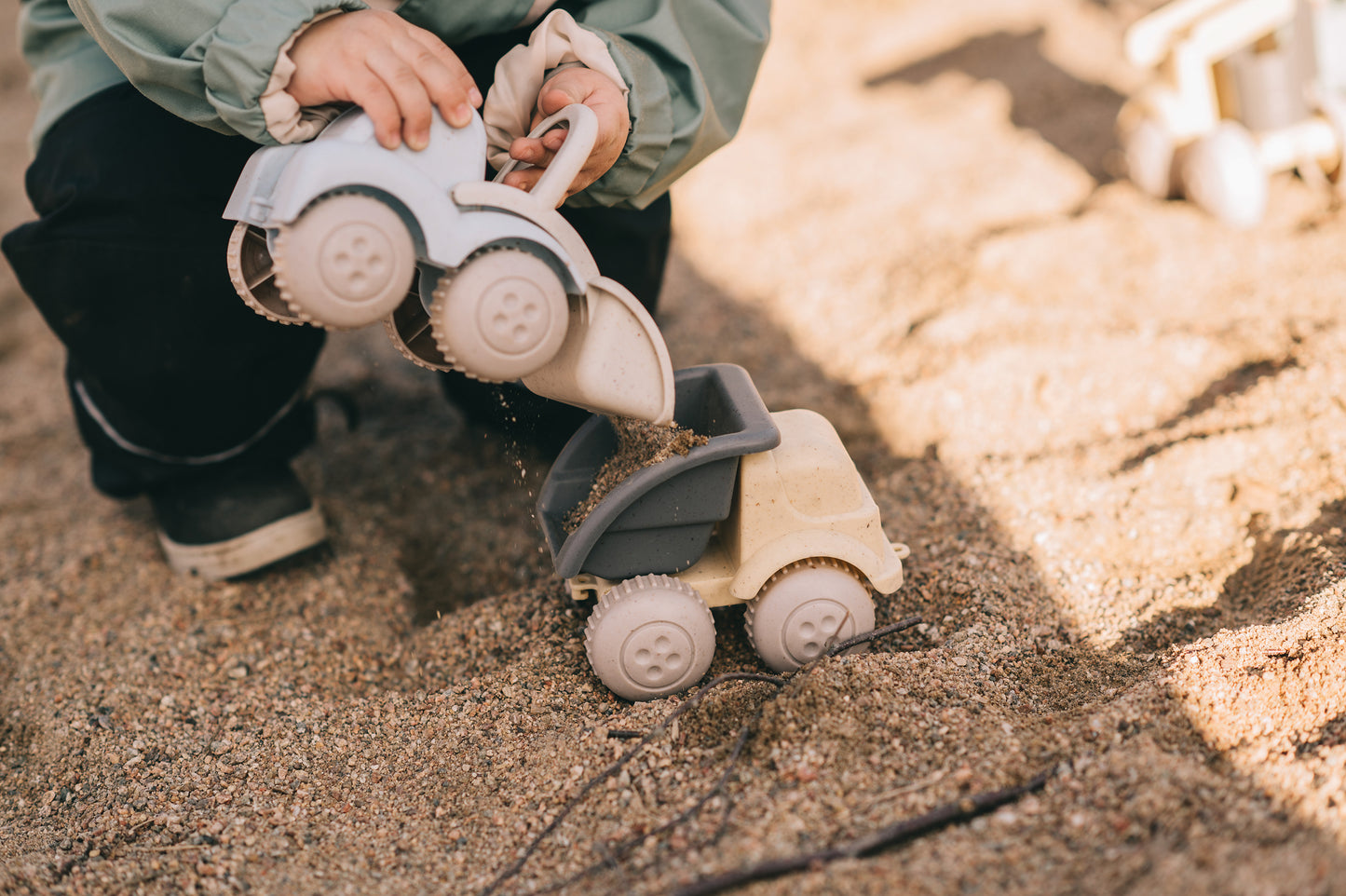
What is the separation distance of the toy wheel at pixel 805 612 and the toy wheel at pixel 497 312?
14.9 inches

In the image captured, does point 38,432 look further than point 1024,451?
Yes

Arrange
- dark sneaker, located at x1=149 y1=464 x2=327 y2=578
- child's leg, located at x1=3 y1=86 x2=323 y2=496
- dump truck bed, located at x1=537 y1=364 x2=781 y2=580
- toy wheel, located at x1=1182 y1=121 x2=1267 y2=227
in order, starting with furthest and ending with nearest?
toy wheel, located at x1=1182 y1=121 x2=1267 y2=227, dark sneaker, located at x1=149 y1=464 x2=327 y2=578, child's leg, located at x1=3 y1=86 x2=323 y2=496, dump truck bed, located at x1=537 y1=364 x2=781 y2=580

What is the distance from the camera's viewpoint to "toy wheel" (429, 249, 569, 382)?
93cm

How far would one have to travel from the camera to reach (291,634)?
138 cm

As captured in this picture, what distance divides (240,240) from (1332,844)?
3.65 ft

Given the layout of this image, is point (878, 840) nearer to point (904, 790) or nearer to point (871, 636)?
point (904, 790)

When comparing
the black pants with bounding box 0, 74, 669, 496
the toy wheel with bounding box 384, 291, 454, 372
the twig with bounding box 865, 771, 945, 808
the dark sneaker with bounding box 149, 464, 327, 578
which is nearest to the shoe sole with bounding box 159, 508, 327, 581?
the dark sneaker with bounding box 149, 464, 327, 578

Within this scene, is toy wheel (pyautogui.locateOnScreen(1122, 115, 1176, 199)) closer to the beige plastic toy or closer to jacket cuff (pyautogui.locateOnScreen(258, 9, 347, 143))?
the beige plastic toy

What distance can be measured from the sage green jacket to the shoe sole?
61 cm

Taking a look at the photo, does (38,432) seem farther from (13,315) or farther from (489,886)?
(489,886)

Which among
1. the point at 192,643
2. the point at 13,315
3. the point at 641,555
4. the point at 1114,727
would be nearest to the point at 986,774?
the point at 1114,727

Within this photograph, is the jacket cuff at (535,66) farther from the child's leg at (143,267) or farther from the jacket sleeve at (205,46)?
the child's leg at (143,267)

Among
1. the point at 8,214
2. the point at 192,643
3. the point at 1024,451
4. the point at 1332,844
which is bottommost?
the point at 8,214

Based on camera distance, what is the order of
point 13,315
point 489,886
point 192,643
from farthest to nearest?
point 13,315, point 192,643, point 489,886
